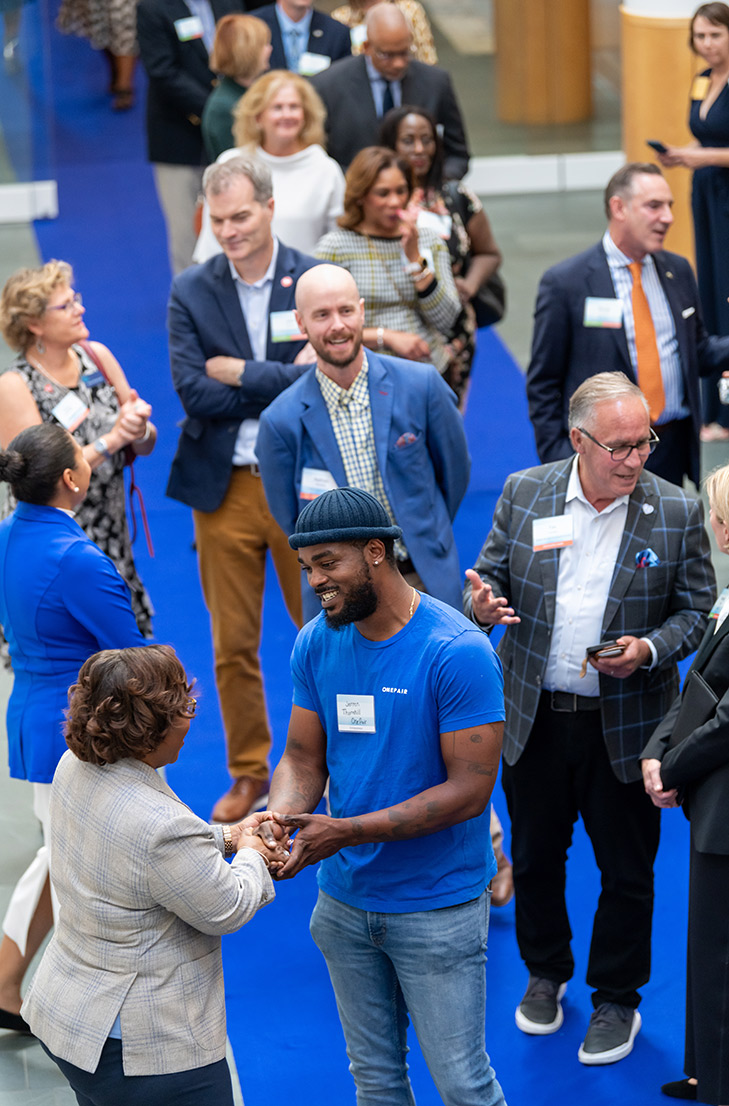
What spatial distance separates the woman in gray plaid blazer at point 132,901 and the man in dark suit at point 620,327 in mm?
2674

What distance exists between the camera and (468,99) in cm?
1307

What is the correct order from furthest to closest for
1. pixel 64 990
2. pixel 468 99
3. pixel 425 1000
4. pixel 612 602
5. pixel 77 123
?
pixel 77 123 → pixel 468 99 → pixel 612 602 → pixel 425 1000 → pixel 64 990

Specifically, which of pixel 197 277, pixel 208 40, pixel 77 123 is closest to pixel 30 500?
pixel 197 277

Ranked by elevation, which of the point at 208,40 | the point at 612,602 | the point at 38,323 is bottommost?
the point at 612,602

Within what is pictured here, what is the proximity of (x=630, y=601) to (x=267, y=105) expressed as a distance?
11.7 ft

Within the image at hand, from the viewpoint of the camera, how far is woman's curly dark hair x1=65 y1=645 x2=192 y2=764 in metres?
2.63

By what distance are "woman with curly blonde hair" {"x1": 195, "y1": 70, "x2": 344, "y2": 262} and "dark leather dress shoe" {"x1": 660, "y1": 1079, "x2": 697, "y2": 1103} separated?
3.94 metres

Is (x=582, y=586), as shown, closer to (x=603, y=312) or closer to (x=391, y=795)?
(x=391, y=795)

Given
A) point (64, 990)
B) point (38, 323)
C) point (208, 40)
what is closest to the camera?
point (64, 990)

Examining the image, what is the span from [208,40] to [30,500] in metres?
6.13

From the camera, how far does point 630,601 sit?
11.9 ft

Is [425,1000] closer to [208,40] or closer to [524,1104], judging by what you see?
[524,1104]

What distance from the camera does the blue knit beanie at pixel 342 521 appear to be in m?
2.79

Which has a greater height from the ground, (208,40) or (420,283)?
(208,40)
